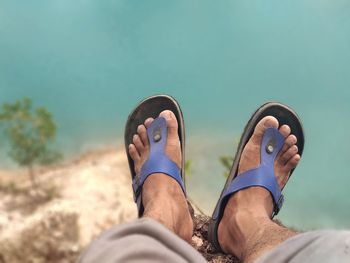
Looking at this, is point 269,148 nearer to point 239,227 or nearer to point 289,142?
point 289,142

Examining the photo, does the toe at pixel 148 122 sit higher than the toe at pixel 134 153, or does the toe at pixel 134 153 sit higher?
the toe at pixel 148 122

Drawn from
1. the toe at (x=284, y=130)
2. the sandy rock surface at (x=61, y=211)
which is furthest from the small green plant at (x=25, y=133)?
the toe at (x=284, y=130)

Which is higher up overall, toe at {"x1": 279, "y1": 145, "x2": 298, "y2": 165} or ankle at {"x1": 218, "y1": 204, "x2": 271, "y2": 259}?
toe at {"x1": 279, "y1": 145, "x2": 298, "y2": 165}

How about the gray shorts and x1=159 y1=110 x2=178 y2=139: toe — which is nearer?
the gray shorts

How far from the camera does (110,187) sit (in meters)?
2.58

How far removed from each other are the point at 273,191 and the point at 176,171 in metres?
0.25

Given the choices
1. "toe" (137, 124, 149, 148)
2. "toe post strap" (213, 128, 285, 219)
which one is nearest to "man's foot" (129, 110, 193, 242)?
"toe" (137, 124, 149, 148)

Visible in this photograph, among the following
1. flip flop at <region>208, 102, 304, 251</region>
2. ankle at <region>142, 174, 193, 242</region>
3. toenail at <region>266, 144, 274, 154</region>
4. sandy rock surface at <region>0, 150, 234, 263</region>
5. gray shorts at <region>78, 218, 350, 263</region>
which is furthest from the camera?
sandy rock surface at <region>0, 150, 234, 263</region>

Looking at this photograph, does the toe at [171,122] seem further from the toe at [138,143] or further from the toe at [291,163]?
the toe at [291,163]

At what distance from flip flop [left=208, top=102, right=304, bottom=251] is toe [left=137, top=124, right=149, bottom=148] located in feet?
0.85

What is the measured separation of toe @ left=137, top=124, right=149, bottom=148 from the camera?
4.41 ft

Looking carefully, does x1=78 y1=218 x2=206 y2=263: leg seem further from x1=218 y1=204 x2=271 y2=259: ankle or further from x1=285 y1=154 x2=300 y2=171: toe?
x1=285 y1=154 x2=300 y2=171: toe

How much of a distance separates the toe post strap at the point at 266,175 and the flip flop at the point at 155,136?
132 millimetres

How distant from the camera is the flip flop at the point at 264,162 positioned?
115 cm
